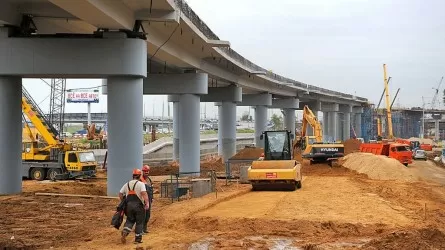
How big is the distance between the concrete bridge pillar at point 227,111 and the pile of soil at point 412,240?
35149 mm

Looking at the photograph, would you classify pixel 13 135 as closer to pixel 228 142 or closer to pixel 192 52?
pixel 192 52

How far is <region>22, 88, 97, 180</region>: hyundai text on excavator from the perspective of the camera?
3447 cm

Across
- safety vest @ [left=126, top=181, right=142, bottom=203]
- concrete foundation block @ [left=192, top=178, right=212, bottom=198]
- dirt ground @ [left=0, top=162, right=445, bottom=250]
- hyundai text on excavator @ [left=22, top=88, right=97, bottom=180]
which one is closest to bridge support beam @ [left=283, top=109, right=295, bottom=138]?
hyundai text on excavator @ [left=22, top=88, right=97, bottom=180]

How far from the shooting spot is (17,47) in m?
22.3

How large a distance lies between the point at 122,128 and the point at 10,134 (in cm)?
493

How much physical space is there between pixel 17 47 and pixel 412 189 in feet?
64.9

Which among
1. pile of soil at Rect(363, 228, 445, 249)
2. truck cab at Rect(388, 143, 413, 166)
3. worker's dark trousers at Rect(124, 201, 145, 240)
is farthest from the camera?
truck cab at Rect(388, 143, 413, 166)

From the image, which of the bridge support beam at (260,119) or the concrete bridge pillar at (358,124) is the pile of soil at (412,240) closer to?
the bridge support beam at (260,119)

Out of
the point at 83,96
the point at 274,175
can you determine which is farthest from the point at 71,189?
the point at 83,96

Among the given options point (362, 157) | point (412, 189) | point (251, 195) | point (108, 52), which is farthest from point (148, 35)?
point (362, 157)

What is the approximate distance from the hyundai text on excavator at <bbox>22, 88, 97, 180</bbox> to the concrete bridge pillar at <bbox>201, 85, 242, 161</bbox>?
1561 centimetres

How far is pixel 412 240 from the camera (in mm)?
12711

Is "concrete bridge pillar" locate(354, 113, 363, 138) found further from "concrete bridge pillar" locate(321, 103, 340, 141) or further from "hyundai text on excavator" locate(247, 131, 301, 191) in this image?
"hyundai text on excavator" locate(247, 131, 301, 191)

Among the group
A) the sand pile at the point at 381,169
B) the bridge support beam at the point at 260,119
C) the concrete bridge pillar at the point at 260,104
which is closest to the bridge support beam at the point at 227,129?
the bridge support beam at the point at 260,119
